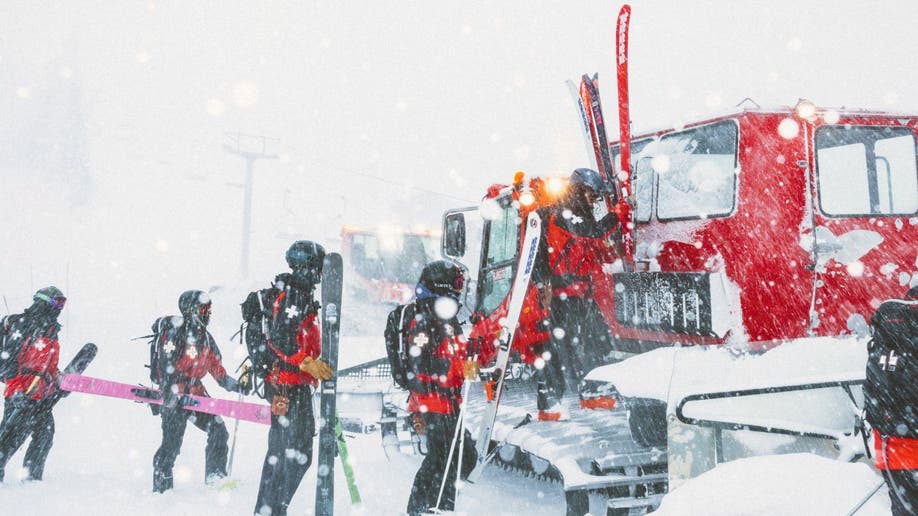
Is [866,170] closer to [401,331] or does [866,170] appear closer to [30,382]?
[401,331]

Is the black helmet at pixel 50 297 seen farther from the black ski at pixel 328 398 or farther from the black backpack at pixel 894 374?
the black backpack at pixel 894 374

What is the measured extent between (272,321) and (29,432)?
2763 mm

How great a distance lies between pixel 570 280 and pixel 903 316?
9.78ft

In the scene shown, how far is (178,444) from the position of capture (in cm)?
501

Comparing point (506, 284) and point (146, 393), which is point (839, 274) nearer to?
point (506, 284)

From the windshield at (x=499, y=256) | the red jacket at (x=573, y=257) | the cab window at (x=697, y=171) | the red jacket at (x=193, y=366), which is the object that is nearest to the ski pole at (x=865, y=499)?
the cab window at (x=697, y=171)

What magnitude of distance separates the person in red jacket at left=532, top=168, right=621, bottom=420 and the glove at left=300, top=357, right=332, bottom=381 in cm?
174

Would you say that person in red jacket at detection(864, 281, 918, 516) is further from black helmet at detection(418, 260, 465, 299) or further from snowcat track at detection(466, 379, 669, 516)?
black helmet at detection(418, 260, 465, 299)

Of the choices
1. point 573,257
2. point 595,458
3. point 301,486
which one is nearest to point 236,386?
point 301,486

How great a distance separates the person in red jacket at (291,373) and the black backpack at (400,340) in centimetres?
47

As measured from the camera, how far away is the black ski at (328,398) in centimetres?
407

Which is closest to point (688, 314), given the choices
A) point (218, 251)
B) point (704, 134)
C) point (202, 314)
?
point (704, 134)

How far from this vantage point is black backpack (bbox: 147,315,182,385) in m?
5.12

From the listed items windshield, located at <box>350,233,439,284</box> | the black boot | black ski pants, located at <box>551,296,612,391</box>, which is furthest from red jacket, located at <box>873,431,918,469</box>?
windshield, located at <box>350,233,439,284</box>
